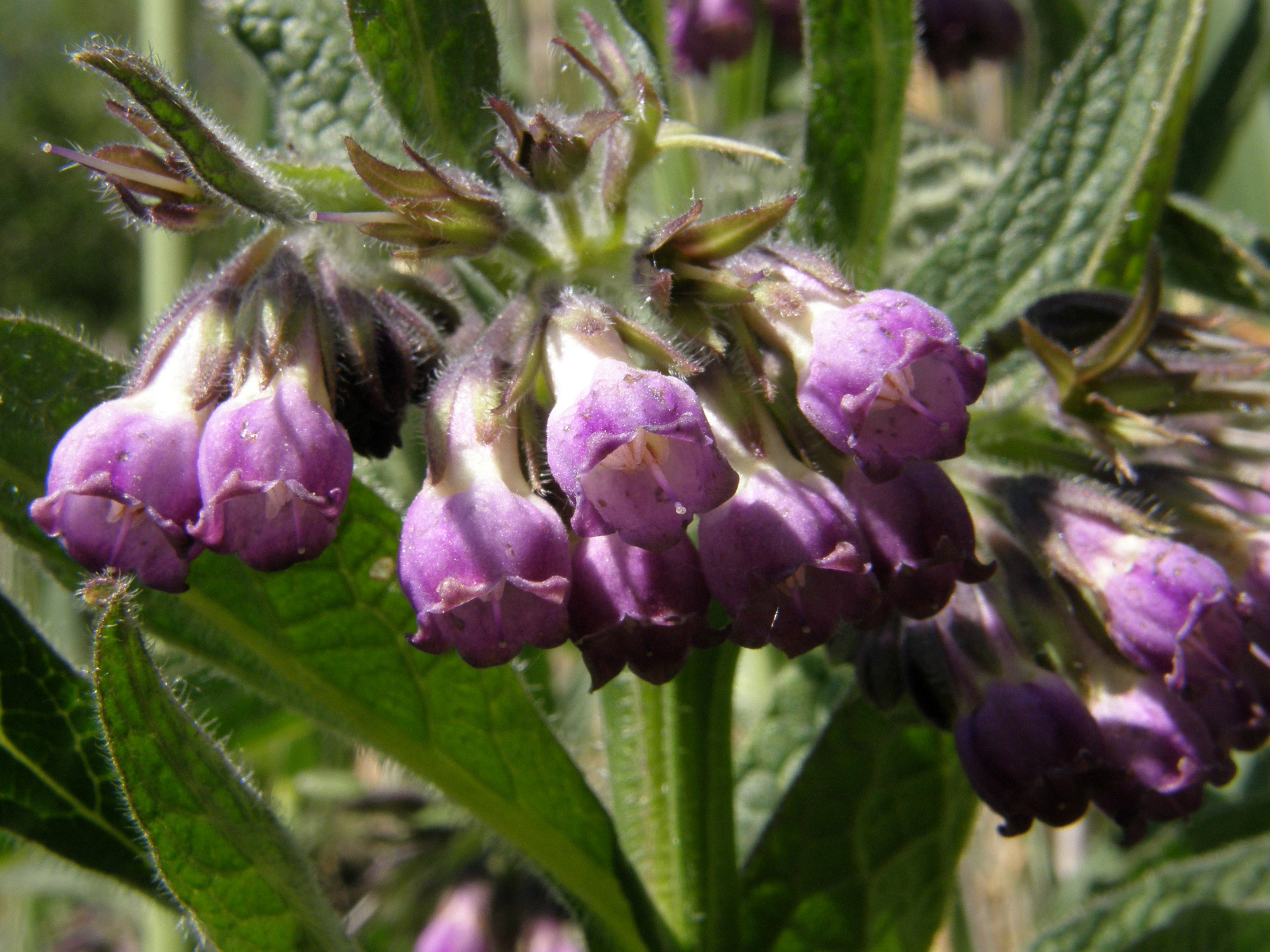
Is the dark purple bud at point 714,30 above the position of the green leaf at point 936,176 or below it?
above

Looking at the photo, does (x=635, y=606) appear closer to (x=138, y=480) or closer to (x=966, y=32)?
(x=138, y=480)

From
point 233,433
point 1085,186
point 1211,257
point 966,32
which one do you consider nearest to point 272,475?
point 233,433

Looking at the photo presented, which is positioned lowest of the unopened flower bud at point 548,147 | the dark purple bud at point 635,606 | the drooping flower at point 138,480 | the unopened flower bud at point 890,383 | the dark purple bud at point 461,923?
the dark purple bud at point 461,923

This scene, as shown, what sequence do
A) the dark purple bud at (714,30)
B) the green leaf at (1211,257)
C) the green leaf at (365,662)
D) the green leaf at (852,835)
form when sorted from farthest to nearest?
1. the dark purple bud at (714,30)
2. the green leaf at (1211,257)
3. the green leaf at (852,835)
4. the green leaf at (365,662)

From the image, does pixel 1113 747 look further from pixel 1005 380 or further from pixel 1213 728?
pixel 1005 380

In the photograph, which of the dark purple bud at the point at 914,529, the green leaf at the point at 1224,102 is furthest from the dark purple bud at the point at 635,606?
the green leaf at the point at 1224,102

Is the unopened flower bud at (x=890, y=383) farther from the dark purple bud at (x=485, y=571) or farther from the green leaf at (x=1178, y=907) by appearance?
the green leaf at (x=1178, y=907)

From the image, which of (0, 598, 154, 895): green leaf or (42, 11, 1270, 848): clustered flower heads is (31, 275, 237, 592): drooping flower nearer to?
(42, 11, 1270, 848): clustered flower heads
